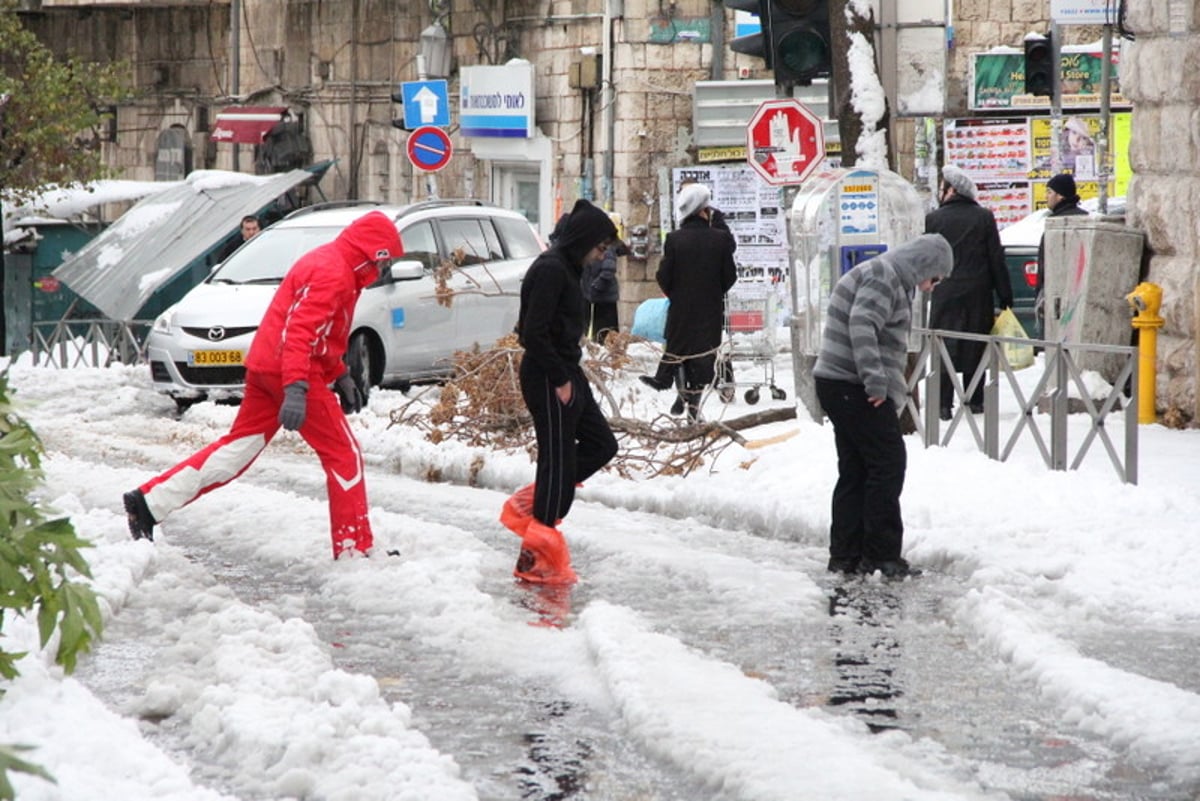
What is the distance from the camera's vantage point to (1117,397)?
35.0ft

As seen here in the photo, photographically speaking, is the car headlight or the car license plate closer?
the car license plate

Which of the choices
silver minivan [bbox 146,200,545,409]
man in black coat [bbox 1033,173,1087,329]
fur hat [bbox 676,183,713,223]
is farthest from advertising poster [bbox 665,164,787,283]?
fur hat [bbox 676,183,713,223]

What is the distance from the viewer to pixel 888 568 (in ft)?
31.4

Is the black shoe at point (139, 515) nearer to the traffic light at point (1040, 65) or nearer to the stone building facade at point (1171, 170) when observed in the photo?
the stone building facade at point (1171, 170)

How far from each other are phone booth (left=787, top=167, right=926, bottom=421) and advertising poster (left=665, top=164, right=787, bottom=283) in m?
12.2

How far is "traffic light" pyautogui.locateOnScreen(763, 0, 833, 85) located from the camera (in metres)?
13.2

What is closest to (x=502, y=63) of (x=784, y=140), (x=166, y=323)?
(x=166, y=323)

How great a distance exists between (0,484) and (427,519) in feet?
19.5

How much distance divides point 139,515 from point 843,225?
583 cm

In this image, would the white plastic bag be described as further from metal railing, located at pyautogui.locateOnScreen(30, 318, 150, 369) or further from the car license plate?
metal railing, located at pyautogui.locateOnScreen(30, 318, 150, 369)

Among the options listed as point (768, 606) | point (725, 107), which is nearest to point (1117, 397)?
point (768, 606)

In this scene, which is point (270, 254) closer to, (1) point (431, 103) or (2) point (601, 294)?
(2) point (601, 294)

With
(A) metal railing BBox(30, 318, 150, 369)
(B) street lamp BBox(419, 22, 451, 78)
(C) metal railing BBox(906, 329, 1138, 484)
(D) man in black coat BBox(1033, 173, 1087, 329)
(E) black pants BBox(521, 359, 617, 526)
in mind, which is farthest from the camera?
(B) street lamp BBox(419, 22, 451, 78)

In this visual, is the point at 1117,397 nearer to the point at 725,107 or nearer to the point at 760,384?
the point at 760,384
